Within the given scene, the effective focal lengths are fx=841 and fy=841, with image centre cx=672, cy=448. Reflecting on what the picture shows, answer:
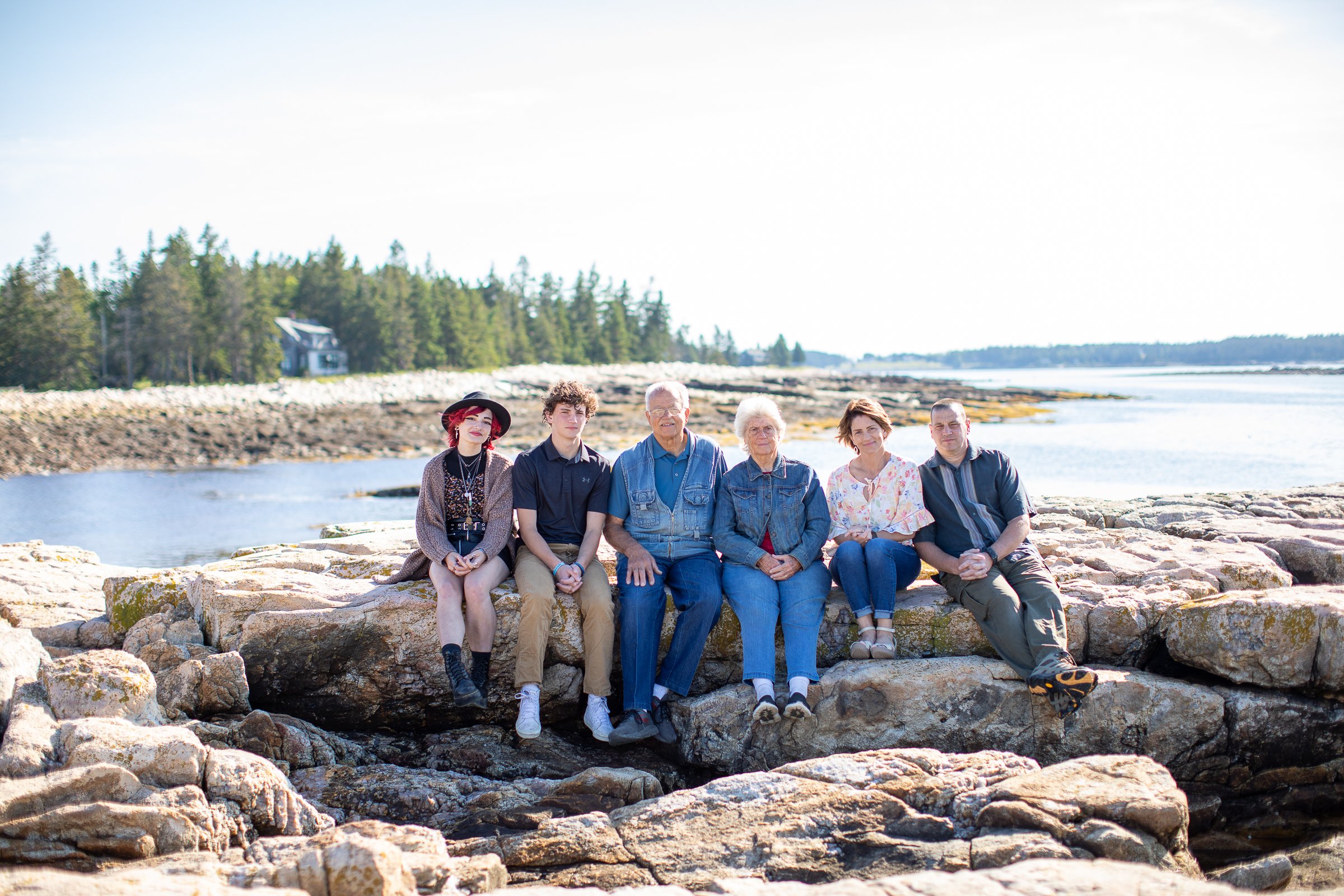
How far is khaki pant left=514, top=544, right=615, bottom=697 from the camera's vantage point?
5.54 meters

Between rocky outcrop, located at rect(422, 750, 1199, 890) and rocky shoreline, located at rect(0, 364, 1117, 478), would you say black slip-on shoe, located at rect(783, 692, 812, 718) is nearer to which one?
rocky outcrop, located at rect(422, 750, 1199, 890)

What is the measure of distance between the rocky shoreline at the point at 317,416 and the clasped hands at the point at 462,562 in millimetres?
28190

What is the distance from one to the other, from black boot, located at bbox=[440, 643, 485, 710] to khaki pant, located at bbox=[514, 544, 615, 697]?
279 mm

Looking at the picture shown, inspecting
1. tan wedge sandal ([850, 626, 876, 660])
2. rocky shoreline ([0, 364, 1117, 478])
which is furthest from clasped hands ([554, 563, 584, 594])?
rocky shoreline ([0, 364, 1117, 478])

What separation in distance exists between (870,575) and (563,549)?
218cm

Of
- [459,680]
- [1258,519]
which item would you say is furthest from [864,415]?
[1258,519]

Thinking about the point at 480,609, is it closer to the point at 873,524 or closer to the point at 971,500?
the point at 873,524

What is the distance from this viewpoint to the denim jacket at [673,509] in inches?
234

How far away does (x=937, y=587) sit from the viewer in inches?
251

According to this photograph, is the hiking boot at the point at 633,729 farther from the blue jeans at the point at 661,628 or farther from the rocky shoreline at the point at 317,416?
the rocky shoreline at the point at 317,416

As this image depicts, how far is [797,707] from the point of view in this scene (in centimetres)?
521

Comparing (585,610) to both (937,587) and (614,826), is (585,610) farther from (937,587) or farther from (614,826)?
(937,587)

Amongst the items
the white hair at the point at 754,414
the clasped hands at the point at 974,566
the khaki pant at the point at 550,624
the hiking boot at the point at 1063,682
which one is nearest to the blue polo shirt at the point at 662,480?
the white hair at the point at 754,414

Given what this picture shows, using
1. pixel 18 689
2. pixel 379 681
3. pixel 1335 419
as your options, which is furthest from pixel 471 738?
pixel 1335 419
